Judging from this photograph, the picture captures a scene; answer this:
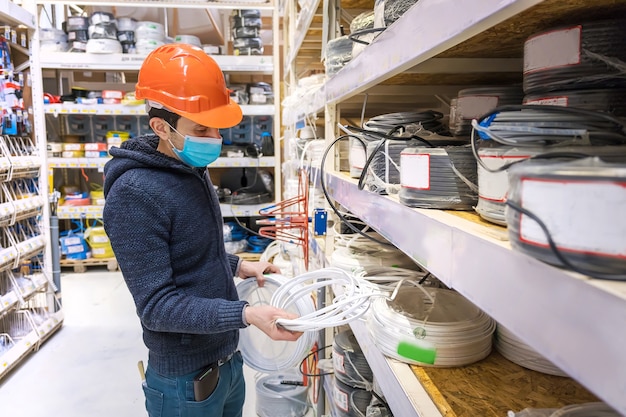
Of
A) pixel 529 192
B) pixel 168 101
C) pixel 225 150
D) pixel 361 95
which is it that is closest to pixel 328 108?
pixel 361 95

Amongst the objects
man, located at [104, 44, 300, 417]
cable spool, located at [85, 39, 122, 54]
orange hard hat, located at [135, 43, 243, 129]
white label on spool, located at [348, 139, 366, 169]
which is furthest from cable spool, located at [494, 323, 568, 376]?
cable spool, located at [85, 39, 122, 54]

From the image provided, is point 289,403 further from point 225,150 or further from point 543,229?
point 225,150

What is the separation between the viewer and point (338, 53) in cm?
186

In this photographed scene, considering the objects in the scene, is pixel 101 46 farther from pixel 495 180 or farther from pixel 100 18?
pixel 495 180

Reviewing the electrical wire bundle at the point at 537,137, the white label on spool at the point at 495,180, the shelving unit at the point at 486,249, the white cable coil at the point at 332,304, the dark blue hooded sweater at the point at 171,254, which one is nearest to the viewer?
the shelving unit at the point at 486,249

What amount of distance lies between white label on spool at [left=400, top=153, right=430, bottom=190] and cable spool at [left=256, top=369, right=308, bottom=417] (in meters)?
→ 1.91

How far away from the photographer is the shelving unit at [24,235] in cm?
309

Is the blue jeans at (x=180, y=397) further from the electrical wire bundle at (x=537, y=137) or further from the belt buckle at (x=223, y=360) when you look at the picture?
the electrical wire bundle at (x=537, y=137)

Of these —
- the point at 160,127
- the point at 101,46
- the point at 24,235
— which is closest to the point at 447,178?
the point at 160,127

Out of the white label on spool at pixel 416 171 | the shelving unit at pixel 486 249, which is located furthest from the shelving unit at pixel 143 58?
the white label on spool at pixel 416 171

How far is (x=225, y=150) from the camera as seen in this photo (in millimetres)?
5410

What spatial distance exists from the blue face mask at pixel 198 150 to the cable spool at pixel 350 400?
3.26ft

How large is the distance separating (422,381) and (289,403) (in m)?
1.72

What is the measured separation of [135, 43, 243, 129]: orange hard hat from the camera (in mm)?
1411
